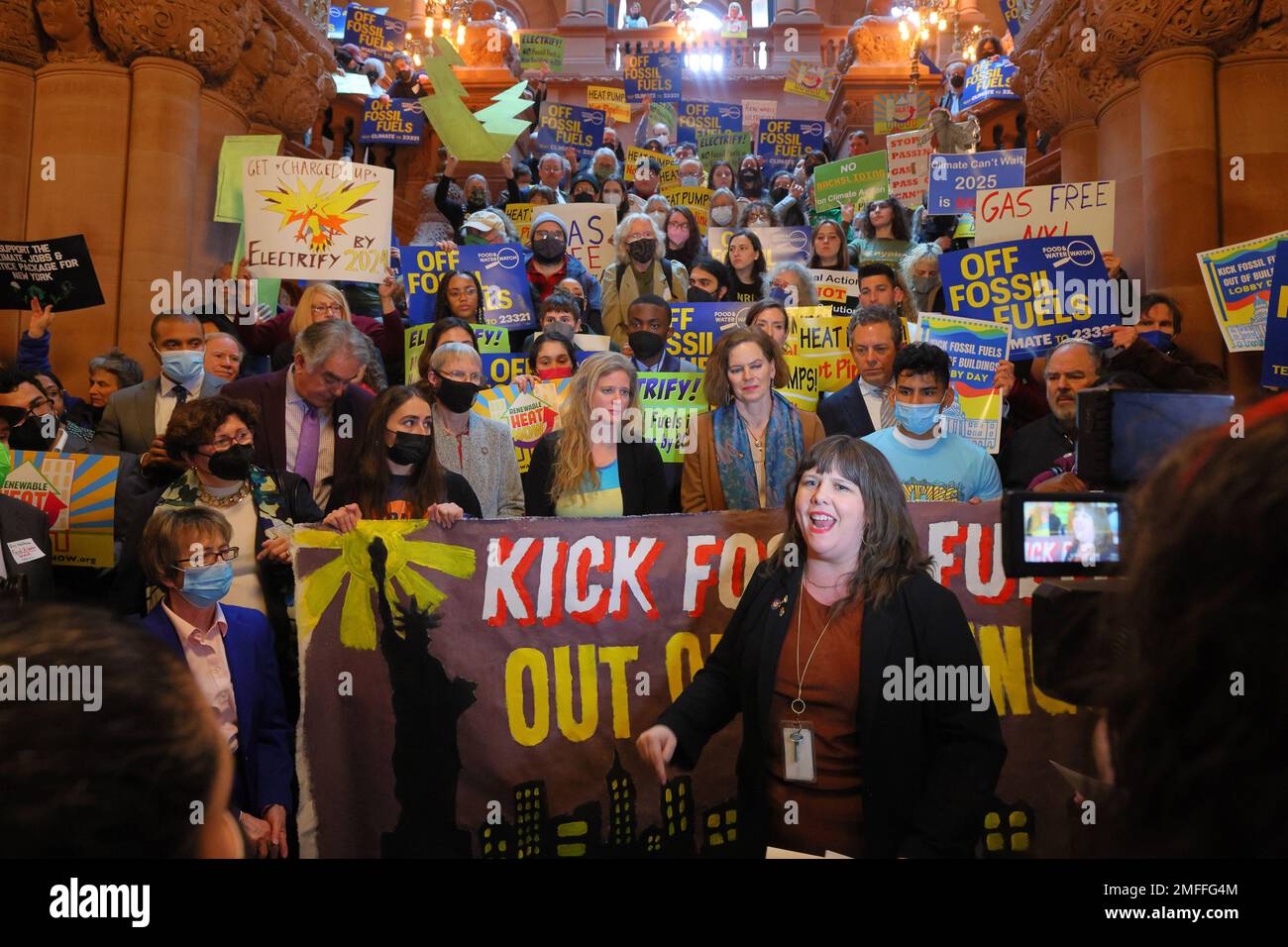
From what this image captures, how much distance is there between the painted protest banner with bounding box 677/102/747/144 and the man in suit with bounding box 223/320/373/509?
13477 millimetres

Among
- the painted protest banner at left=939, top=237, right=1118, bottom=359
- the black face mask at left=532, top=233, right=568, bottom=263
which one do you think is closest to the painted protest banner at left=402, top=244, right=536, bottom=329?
the black face mask at left=532, top=233, right=568, bottom=263

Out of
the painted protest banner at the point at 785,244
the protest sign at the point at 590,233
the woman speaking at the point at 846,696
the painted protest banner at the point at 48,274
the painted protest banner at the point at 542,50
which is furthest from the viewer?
the painted protest banner at the point at 542,50

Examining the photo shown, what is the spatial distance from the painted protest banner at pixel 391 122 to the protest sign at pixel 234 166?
266 inches

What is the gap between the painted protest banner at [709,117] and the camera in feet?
59.1

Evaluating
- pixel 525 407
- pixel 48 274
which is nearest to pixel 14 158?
pixel 48 274

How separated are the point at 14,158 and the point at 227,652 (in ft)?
21.9

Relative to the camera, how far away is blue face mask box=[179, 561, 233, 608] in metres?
3.94

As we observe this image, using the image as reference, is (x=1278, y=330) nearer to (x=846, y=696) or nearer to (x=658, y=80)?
(x=846, y=696)

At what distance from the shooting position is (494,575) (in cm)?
Answer: 426

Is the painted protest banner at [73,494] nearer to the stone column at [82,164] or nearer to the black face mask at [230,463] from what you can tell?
the black face mask at [230,463]

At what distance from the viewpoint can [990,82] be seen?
1662 cm

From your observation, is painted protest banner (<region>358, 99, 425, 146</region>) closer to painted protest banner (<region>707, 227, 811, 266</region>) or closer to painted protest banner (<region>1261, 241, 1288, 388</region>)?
painted protest banner (<region>707, 227, 811, 266</region>)

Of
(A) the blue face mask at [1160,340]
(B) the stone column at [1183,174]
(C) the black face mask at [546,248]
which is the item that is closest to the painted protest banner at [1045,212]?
(B) the stone column at [1183,174]

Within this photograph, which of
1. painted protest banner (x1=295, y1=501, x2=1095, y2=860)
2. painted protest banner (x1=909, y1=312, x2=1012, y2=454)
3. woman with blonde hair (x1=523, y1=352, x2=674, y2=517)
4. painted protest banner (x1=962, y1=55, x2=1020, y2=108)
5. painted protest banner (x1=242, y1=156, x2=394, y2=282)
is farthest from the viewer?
painted protest banner (x1=962, y1=55, x2=1020, y2=108)
